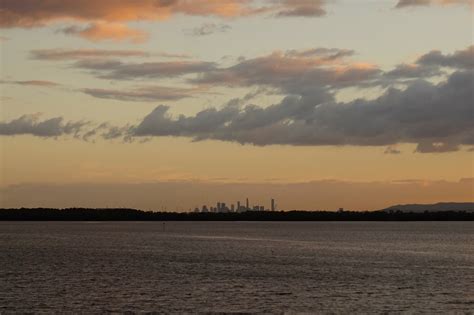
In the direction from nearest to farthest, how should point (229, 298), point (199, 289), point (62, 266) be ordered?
point (229, 298) → point (199, 289) → point (62, 266)

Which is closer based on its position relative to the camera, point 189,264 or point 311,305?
point 311,305

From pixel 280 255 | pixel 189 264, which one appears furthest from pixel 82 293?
pixel 280 255

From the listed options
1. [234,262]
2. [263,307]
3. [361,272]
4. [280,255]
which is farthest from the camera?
[280,255]

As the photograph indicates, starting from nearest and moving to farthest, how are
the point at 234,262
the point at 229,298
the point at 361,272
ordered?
the point at 229,298, the point at 361,272, the point at 234,262

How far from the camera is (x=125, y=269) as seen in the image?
108m

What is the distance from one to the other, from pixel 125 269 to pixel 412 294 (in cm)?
4465

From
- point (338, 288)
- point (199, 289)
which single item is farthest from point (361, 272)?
point (199, 289)

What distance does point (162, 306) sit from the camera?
68.7 metres

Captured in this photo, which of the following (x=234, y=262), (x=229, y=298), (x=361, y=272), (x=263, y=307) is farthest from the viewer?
(x=234, y=262)

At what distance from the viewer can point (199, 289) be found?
268ft

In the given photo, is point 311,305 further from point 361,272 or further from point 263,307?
point 361,272

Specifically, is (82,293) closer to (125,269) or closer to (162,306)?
(162,306)

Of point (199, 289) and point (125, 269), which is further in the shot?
point (125, 269)

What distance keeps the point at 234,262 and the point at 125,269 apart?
21.4 meters
